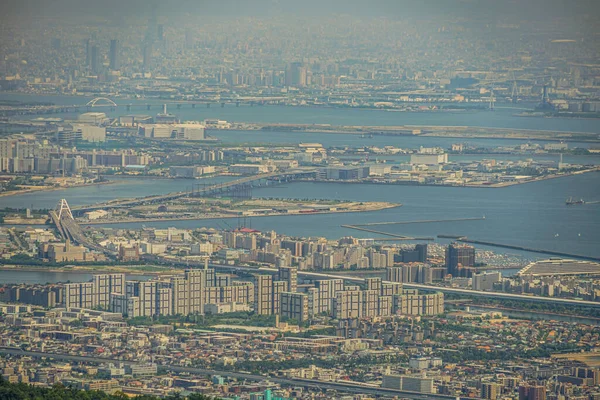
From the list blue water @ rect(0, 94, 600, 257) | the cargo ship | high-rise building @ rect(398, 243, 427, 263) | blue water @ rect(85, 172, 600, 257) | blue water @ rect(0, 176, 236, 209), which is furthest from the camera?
the cargo ship

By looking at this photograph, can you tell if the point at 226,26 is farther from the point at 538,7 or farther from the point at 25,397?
the point at 25,397

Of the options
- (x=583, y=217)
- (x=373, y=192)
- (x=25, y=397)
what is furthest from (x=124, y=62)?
(x=25, y=397)

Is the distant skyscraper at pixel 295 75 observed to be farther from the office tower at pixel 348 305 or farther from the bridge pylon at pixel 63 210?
the office tower at pixel 348 305

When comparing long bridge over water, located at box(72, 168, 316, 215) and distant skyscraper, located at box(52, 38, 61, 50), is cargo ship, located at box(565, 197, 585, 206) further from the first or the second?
distant skyscraper, located at box(52, 38, 61, 50)

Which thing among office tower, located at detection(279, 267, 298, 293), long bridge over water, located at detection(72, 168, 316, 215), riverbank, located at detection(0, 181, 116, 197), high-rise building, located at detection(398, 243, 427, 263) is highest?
office tower, located at detection(279, 267, 298, 293)

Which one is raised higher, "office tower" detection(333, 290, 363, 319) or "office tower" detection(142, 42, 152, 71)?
"office tower" detection(333, 290, 363, 319)

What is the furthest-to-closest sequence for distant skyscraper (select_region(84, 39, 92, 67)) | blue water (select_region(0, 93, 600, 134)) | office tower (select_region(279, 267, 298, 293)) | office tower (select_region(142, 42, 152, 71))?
office tower (select_region(142, 42, 152, 71)) < distant skyscraper (select_region(84, 39, 92, 67)) < blue water (select_region(0, 93, 600, 134)) < office tower (select_region(279, 267, 298, 293))

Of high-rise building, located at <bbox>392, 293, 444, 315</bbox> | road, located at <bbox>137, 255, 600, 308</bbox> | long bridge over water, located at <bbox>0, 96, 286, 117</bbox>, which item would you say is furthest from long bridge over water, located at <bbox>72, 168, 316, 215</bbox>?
long bridge over water, located at <bbox>0, 96, 286, 117</bbox>

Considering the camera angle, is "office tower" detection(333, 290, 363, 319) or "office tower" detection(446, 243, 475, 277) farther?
"office tower" detection(446, 243, 475, 277)

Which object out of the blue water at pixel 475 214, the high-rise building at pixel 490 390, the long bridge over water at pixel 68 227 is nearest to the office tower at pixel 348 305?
the high-rise building at pixel 490 390
